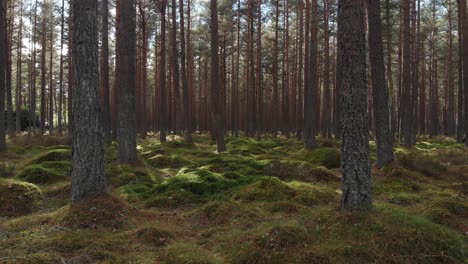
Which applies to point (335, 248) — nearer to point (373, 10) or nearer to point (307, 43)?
point (373, 10)

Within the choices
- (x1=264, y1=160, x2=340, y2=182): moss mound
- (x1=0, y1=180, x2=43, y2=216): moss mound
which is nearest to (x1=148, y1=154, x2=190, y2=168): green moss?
(x1=264, y1=160, x2=340, y2=182): moss mound

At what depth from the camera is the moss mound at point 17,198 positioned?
652 centimetres

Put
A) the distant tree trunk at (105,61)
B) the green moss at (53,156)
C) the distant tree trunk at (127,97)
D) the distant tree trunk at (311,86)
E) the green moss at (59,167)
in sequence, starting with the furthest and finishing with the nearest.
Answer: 1. the distant tree trunk at (105,61)
2. the distant tree trunk at (311,86)
3. the green moss at (53,156)
4. the distant tree trunk at (127,97)
5. the green moss at (59,167)

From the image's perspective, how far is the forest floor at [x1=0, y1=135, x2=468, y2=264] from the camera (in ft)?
13.5

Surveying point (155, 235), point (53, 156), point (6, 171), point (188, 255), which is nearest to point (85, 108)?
point (155, 235)

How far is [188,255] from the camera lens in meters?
4.16

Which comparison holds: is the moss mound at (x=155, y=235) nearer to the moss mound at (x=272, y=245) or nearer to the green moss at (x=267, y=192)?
the moss mound at (x=272, y=245)

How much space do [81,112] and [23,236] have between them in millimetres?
2077

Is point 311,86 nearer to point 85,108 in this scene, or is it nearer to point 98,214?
point 85,108

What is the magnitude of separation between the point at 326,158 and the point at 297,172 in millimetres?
3085

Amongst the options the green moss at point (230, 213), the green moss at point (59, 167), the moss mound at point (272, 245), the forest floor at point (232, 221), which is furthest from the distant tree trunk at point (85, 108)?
the green moss at point (59, 167)

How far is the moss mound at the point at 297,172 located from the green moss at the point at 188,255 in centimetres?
480

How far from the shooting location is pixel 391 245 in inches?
162

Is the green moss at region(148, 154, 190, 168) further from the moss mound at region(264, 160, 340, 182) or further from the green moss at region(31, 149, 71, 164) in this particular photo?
the moss mound at region(264, 160, 340, 182)
